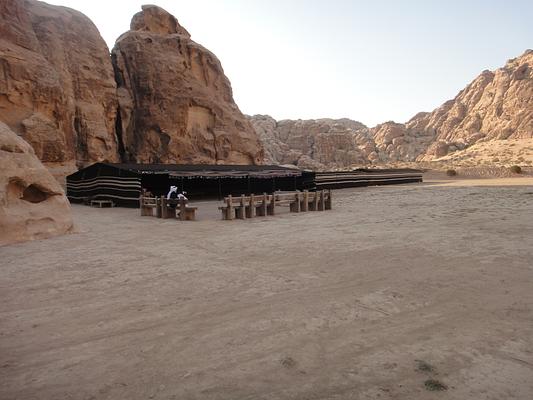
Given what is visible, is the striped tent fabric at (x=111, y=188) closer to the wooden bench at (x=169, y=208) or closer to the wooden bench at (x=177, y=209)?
the wooden bench at (x=169, y=208)

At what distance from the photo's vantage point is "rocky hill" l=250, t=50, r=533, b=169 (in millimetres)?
74375

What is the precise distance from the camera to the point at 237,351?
381cm

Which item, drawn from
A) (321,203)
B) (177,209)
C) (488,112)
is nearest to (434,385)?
(177,209)

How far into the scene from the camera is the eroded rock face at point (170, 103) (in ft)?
124

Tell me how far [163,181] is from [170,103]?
15.5 m

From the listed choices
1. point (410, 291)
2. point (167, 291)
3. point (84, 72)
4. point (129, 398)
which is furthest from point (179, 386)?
point (84, 72)

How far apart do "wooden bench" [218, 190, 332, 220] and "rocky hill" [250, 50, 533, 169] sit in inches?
1731

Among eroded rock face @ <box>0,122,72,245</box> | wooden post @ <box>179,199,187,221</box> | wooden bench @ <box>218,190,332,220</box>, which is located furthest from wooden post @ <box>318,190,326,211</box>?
eroded rock face @ <box>0,122,72,245</box>

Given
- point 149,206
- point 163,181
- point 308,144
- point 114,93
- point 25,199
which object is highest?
point 114,93

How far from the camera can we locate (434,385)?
3158mm

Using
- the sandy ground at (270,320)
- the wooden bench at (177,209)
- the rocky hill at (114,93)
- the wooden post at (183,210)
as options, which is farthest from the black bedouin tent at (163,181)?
the sandy ground at (270,320)

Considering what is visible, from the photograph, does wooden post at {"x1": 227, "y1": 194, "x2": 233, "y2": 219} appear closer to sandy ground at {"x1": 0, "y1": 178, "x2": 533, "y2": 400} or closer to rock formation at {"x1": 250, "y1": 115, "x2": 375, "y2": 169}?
sandy ground at {"x1": 0, "y1": 178, "x2": 533, "y2": 400}

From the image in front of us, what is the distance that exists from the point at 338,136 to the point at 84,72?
5174 centimetres

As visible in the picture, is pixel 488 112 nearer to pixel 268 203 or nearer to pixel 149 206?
pixel 268 203
